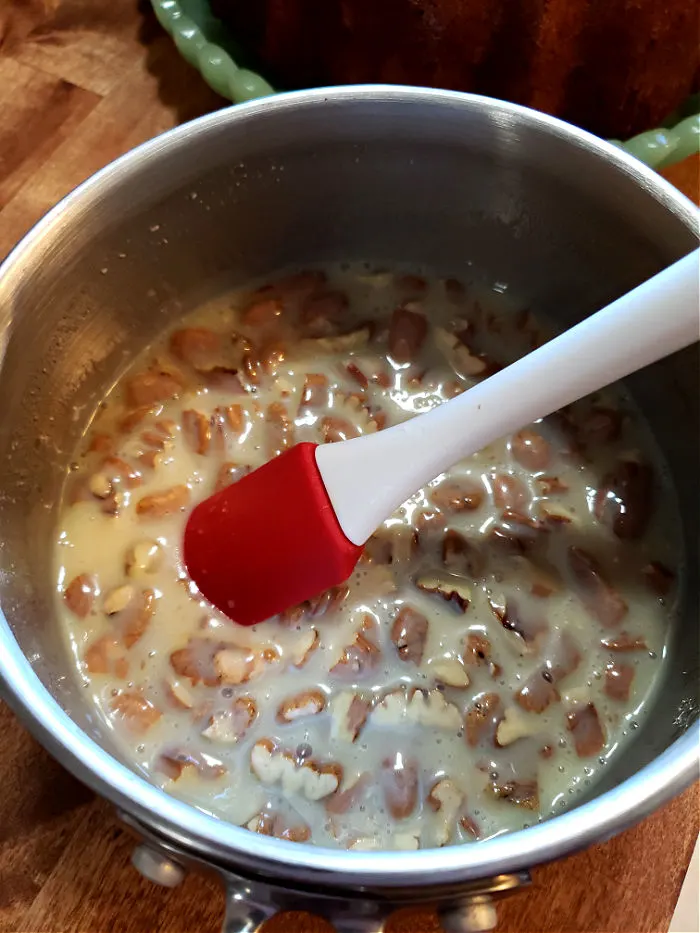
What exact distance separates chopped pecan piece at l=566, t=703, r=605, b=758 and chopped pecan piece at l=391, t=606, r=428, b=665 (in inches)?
5.0

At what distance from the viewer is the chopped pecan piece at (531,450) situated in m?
0.75

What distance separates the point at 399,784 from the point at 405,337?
407 millimetres

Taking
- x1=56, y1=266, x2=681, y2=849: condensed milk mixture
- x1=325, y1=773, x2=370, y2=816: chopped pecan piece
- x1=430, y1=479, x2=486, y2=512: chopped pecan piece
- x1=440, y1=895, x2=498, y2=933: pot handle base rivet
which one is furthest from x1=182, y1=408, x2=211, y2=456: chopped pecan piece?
x1=440, y1=895, x2=498, y2=933: pot handle base rivet

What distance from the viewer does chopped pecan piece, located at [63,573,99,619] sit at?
673 millimetres

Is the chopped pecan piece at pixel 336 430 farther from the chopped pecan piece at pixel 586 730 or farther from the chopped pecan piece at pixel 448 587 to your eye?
the chopped pecan piece at pixel 586 730

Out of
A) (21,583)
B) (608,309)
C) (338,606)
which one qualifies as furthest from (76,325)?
(608,309)

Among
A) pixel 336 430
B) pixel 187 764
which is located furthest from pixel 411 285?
pixel 187 764

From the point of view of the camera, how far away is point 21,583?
606mm

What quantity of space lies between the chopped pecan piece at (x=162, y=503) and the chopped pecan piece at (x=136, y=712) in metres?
0.15

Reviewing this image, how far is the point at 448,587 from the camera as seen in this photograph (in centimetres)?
69

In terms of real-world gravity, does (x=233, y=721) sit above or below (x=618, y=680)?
above

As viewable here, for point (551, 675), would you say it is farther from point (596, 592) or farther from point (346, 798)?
point (346, 798)

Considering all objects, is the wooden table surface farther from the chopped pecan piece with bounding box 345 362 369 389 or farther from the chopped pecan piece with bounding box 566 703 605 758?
the chopped pecan piece with bounding box 345 362 369 389

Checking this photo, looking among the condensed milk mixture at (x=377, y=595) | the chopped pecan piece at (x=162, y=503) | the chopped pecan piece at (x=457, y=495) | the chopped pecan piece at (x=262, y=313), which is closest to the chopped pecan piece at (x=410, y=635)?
the condensed milk mixture at (x=377, y=595)
